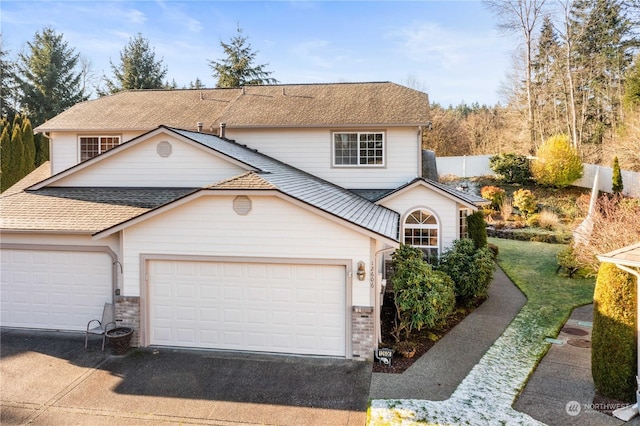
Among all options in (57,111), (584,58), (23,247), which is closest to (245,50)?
(57,111)

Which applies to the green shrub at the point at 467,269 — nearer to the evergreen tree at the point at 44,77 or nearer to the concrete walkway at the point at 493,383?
the concrete walkway at the point at 493,383

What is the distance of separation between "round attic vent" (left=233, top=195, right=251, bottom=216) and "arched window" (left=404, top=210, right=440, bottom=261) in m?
6.45

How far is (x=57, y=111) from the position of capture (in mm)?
39906

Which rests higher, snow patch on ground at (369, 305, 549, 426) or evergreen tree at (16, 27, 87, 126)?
evergreen tree at (16, 27, 87, 126)

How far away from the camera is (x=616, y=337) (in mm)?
7445

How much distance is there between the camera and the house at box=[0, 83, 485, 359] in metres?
9.50

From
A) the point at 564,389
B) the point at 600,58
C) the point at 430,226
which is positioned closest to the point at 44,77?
the point at 430,226

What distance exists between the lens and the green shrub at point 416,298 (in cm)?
1014

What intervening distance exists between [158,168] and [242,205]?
4.48m

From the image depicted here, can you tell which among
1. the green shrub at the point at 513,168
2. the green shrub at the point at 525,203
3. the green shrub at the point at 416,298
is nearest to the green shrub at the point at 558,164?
the green shrub at the point at 513,168

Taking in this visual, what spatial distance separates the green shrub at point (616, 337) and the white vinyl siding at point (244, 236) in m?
4.39

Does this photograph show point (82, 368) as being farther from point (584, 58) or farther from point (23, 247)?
point (584, 58)

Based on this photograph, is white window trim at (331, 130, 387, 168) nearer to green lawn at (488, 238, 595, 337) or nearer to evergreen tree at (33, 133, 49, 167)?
green lawn at (488, 238, 595, 337)

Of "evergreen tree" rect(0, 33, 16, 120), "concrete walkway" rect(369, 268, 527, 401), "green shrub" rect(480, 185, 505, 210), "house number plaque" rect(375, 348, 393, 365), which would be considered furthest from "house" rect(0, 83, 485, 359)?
"evergreen tree" rect(0, 33, 16, 120)
